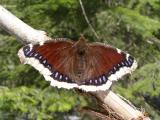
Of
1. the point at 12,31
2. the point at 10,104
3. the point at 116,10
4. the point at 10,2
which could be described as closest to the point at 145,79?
the point at 116,10

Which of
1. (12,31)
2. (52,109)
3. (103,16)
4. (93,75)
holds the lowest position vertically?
(52,109)

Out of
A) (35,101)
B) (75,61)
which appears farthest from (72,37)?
(75,61)

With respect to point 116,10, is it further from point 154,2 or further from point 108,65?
point 108,65

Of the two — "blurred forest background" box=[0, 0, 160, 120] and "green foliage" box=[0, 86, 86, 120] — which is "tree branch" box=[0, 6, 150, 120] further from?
"blurred forest background" box=[0, 0, 160, 120]

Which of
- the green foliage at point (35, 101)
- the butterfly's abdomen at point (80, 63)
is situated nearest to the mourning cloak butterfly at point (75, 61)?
the butterfly's abdomen at point (80, 63)

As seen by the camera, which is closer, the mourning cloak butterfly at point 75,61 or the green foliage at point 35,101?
the mourning cloak butterfly at point 75,61

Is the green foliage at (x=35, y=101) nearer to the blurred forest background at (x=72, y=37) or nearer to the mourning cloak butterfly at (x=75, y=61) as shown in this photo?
the blurred forest background at (x=72, y=37)

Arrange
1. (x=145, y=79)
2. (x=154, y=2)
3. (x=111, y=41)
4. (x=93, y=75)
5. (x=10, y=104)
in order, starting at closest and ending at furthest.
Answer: (x=93, y=75) → (x=10, y=104) → (x=145, y=79) → (x=154, y=2) → (x=111, y=41)
